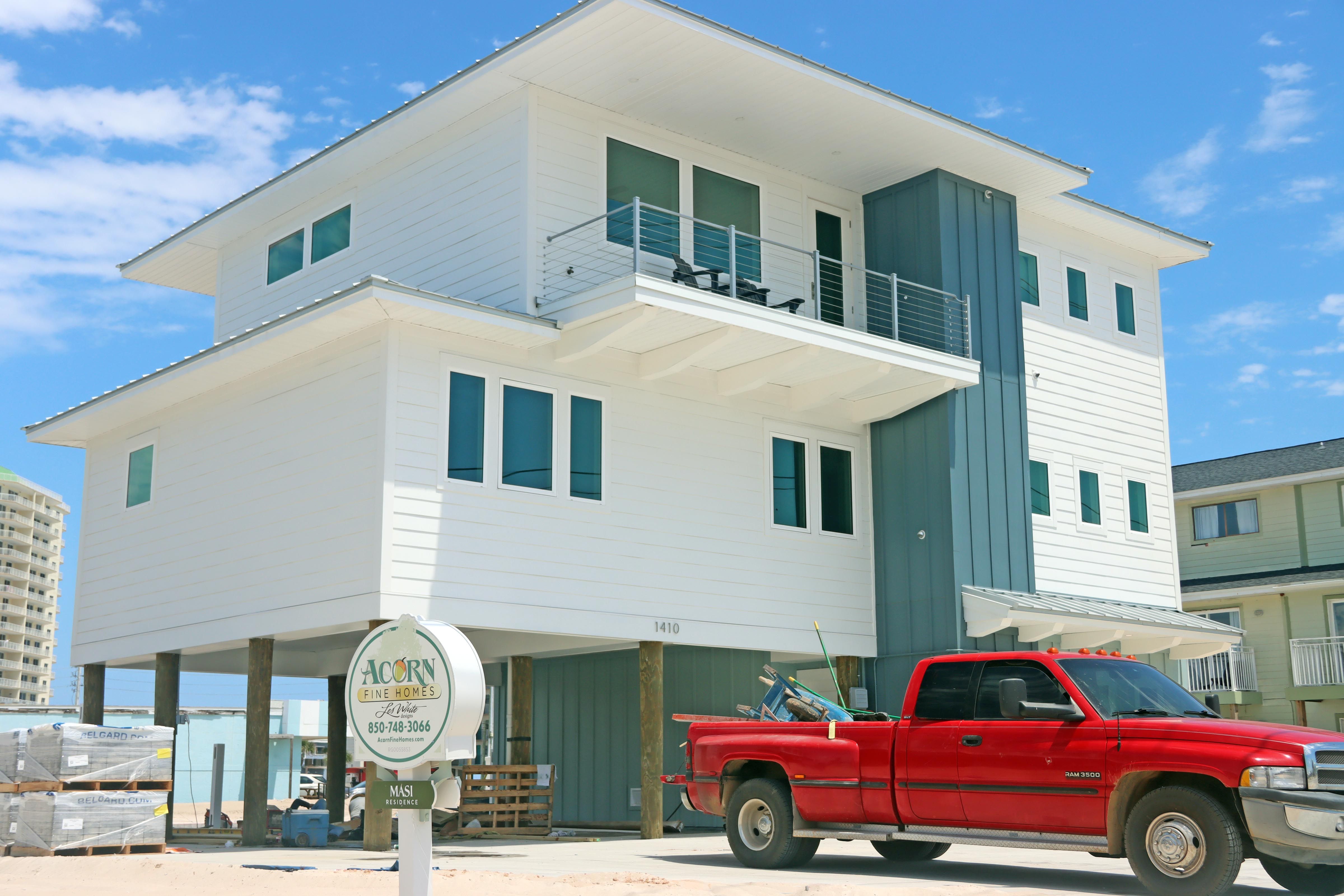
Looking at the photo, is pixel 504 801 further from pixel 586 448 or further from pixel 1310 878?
pixel 1310 878

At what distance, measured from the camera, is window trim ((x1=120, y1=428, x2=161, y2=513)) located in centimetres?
2038

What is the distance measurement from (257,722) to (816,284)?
30.8ft

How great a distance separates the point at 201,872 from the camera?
12531 mm

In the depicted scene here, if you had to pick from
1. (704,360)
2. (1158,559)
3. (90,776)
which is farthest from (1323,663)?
(90,776)

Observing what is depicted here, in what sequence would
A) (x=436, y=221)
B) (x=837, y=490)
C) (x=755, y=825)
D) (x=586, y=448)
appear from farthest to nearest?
(x=837, y=490) → (x=436, y=221) → (x=586, y=448) → (x=755, y=825)

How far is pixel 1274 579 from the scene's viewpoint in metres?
34.5

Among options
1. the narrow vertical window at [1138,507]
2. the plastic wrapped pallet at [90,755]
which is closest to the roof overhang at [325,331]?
the plastic wrapped pallet at [90,755]

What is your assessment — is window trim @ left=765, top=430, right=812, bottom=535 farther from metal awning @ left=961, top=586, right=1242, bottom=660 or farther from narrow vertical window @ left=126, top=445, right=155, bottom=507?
narrow vertical window @ left=126, top=445, right=155, bottom=507

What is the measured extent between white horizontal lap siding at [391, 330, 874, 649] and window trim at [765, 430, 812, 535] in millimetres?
132

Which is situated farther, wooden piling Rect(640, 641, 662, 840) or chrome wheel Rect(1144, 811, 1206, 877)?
wooden piling Rect(640, 641, 662, 840)

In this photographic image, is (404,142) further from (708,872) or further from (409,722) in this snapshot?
(409,722)

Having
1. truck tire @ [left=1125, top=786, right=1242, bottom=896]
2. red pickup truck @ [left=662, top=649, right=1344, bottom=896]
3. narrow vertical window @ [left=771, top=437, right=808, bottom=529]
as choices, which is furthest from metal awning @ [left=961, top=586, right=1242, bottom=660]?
truck tire @ [left=1125, top=786, right=1242, bottom=896]

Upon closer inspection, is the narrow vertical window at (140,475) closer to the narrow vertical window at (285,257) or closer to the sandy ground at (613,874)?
the narrow vertical window at (285,257)

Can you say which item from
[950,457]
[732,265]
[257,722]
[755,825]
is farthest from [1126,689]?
[257,722]
